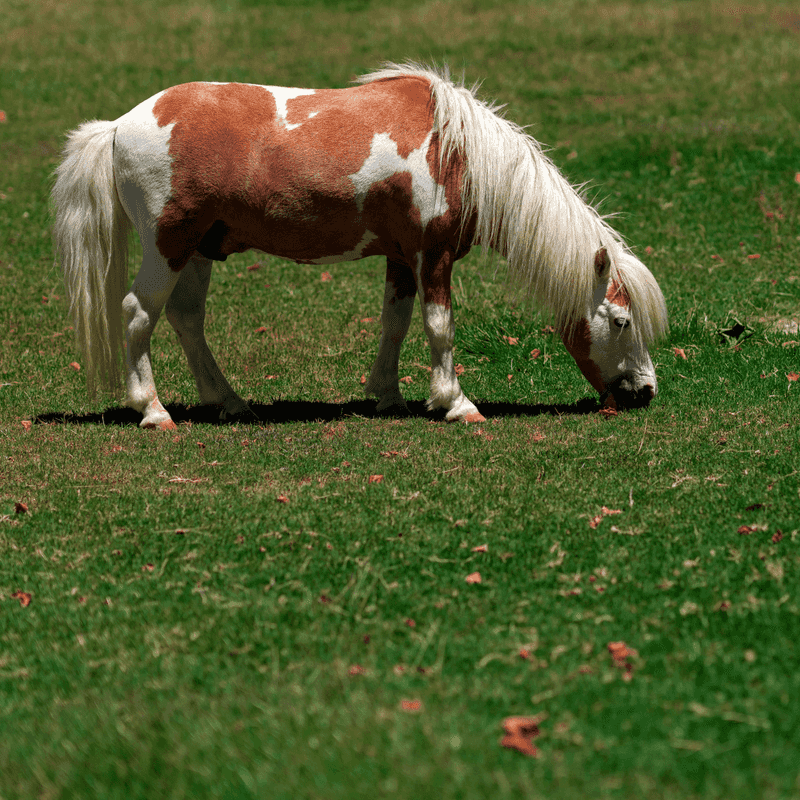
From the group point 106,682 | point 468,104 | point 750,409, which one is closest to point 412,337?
point 468,104

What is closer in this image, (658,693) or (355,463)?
(658,693)

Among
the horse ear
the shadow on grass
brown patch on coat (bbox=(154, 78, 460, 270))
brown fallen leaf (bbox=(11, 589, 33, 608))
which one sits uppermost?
brown patch on coat (bbox=(154, 78, 460, 270))

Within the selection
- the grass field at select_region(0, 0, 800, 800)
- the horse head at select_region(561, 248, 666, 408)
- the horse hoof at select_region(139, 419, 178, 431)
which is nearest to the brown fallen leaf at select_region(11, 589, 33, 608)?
the grass field at select_region(0, 0, 800, 800)

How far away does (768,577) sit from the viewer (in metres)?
3.68

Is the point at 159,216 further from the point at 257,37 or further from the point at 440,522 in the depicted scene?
the point at 257,37

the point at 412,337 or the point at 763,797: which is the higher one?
the point at 763,797

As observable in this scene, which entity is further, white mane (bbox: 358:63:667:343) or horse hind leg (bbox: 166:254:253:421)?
horse hind leg (bbox: 166:254:253:421)

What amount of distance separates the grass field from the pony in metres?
0.63

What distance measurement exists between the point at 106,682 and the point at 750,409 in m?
4.73

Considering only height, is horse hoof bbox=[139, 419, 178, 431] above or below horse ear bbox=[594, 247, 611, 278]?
below

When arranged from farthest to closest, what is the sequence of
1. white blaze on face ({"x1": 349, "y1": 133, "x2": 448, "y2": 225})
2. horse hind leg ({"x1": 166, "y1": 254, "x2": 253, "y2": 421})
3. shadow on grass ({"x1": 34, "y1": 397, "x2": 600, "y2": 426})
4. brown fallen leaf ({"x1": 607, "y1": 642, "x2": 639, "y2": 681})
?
horse hind leg ({"x1": 166, "y1": 254, "x2": 253, "y2": 421})
shadow on grass ({"x1": 34, "y1": 397, "x2": 600, "y2": 426})
white blaze on face ({"x1": 349, "y1": 133, "x2": 448, "y2": 225})
brown fallen leaf ({"x1": 607, "y1": 642, "x2": 639, "y2": 681})

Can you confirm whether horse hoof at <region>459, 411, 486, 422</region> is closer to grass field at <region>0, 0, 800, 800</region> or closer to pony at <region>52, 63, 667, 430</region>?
pony at <region>52, 63, 667, 430</region>

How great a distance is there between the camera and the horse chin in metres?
6.60

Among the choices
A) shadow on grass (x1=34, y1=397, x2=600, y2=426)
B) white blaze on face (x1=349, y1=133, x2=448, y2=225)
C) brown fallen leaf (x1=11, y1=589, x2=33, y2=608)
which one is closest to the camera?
brown fallen leaf (x1=11, y1=589, x2=33, y2=608)
